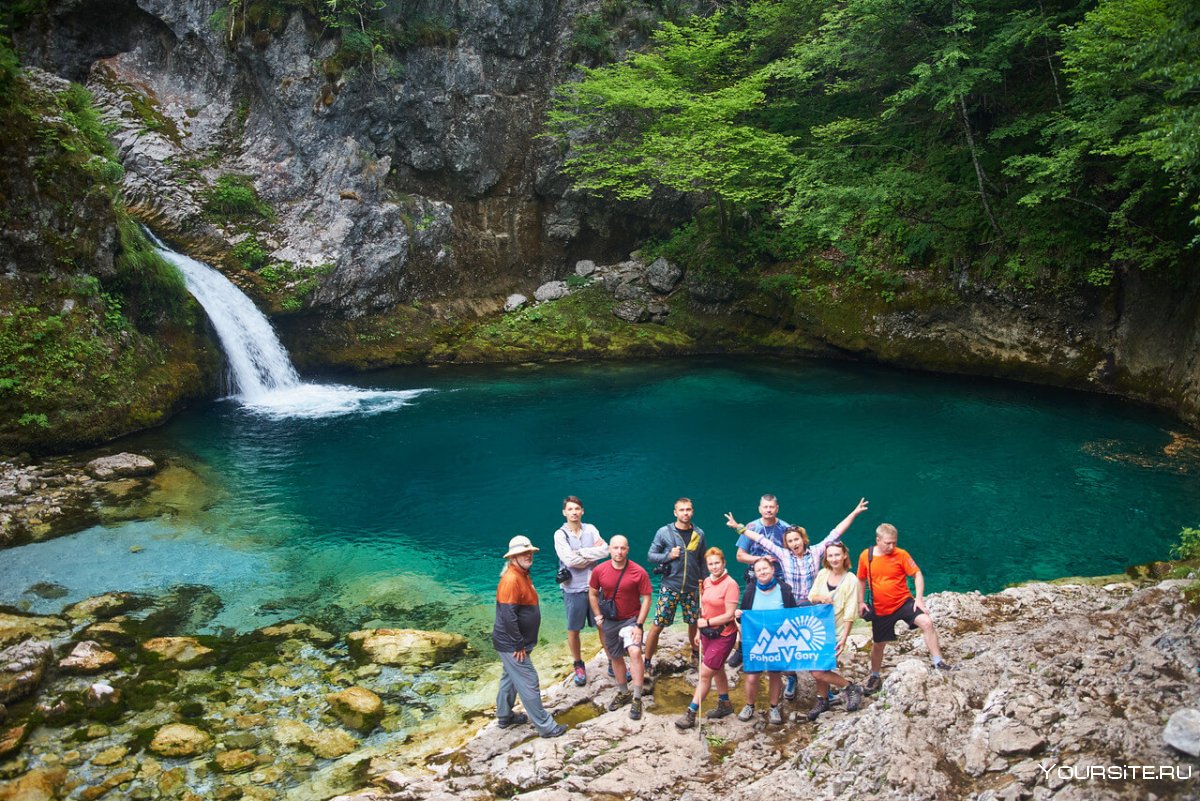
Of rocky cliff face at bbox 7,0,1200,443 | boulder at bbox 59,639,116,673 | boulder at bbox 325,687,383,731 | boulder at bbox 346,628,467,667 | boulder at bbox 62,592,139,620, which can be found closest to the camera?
boulder at bbox 325,687,383,731

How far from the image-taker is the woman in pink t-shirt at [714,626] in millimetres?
6098

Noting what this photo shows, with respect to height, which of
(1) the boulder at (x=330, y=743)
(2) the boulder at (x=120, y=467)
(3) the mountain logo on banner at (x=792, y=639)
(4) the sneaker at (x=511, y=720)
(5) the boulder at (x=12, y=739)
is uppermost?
(3) the mountain logo on banner at (x=792, y=639)

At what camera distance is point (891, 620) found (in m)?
6.36

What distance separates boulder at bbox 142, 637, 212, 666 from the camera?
8383mm

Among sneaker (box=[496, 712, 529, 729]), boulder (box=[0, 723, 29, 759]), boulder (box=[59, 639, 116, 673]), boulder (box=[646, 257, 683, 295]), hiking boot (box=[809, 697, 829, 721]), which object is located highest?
boulder (box=[646, 257, 683, 295])

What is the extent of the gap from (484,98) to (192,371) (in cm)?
1249

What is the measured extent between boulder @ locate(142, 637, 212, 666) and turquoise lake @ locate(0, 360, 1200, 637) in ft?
1.81

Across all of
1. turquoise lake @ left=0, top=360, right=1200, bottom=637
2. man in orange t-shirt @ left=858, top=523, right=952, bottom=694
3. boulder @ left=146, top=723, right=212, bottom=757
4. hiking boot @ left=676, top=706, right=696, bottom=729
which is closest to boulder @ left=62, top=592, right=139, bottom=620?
turquoise lake @ left=0, top=360, right=1200, bottom=637

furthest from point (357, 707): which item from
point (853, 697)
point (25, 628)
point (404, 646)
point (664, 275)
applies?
point (664, 275)

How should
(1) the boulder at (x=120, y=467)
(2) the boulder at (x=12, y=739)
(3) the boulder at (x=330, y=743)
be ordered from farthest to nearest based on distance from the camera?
(1) the boulder at (x=120, y=467), (3) the boulder at (x=330, y=743), (2) the boulder at (x=12, y=739)

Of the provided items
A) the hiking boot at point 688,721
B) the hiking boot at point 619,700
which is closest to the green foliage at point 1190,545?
the hiking boot at point 688,721

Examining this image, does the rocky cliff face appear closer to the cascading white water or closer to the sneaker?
the cascading white water

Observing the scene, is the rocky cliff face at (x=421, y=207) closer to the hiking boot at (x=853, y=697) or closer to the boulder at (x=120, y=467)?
the boulder at (x=120, y=467)

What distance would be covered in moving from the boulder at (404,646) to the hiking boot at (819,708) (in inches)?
165
